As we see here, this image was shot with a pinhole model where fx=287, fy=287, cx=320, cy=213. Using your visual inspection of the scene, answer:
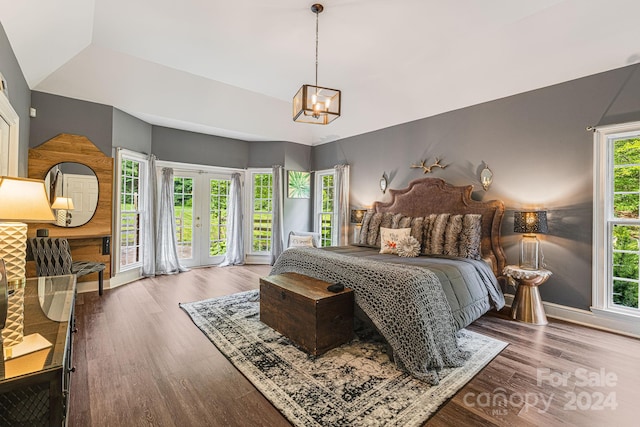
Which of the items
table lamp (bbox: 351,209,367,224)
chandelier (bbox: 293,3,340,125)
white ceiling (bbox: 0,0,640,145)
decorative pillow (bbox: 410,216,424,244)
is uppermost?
white ceiling (bbox: 0,0,640,145)

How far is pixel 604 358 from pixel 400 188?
3224mm

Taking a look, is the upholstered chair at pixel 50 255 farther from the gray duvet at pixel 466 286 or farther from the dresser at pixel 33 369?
the gray duvet at pixel 466 286

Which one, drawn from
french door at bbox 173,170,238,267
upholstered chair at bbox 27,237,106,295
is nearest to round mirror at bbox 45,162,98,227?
upholstered chair at bbox 27,237,106,295

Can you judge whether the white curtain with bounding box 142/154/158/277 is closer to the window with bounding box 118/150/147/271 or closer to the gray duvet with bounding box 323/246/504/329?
the window with bounding box 118/150/147/271


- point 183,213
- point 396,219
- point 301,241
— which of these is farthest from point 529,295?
point 183,213

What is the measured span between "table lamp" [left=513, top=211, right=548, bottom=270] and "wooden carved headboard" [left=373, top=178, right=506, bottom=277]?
24 centimetres

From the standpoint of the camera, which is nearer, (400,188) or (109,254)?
(109,254)

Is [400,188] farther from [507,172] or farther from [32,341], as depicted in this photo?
[32,341]

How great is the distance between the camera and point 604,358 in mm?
2465

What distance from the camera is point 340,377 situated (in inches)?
83.5

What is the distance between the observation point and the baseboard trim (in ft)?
9.57

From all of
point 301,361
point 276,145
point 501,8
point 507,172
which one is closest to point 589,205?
point 507,172

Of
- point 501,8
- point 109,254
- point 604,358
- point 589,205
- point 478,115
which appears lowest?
point 604,358

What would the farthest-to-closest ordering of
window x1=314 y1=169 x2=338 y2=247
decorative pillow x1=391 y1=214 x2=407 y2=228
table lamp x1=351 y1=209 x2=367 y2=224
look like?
1. window x1=314 y1=169 x2=338 y2=247
2. table lamp x1=351 y1=209 x2=367 y2=224
3. decorative pillow x1=391 y1=214 x2=407 y2=228
